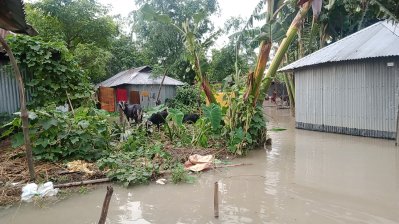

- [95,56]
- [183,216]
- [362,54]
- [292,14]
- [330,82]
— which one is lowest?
[183,216]

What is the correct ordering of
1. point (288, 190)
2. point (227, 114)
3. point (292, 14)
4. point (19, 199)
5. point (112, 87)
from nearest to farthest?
point (19, 199)
point (288, 190)
point (227, 114)
point (292, 14)
point (112, 87)

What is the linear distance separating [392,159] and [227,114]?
4386mm

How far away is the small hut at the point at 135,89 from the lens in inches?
880

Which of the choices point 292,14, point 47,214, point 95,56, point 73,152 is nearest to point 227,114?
point 73,152

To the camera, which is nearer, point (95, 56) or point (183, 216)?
point (183, 216)

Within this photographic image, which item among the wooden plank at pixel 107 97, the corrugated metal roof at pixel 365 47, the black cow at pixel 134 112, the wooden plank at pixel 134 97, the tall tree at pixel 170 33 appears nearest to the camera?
the corrugated metal roof at pixel 365 47

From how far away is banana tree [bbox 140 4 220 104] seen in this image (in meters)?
9.55

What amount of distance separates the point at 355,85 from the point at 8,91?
11.3 meters

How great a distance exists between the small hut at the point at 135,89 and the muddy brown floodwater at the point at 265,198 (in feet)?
50.0

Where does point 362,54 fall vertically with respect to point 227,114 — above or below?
above

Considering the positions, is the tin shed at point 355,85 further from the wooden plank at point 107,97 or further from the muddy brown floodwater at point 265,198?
the wooden plank at point 107,97

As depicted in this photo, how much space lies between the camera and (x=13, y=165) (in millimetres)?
6703

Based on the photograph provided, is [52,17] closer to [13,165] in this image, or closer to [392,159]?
[13,165]

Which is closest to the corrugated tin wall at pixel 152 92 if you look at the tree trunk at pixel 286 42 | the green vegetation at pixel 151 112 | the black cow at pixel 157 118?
the green vegetation at pixel 151 112
